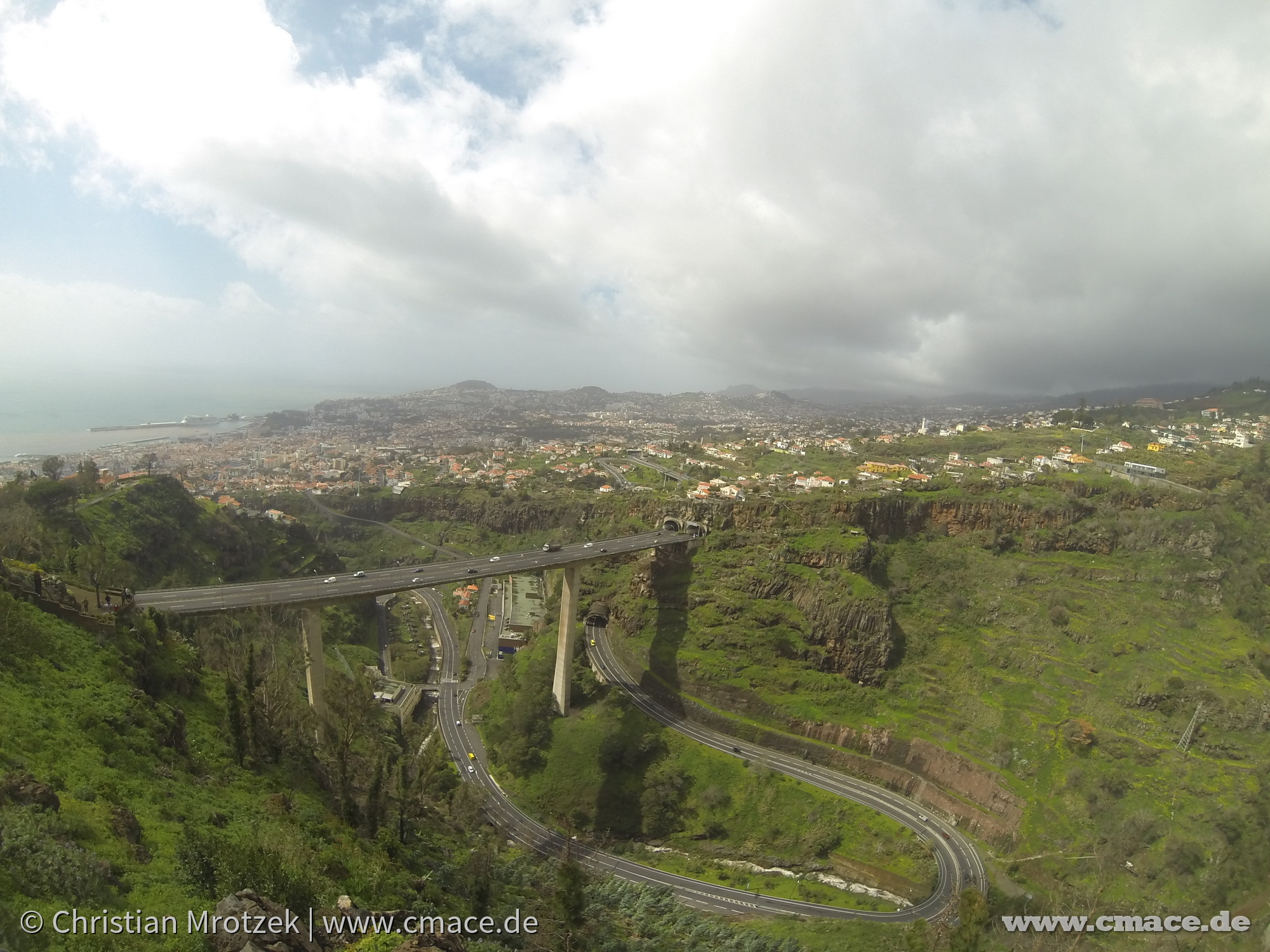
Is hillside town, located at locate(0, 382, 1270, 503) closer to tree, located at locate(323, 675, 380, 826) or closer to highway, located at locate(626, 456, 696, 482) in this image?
highway, located at locate(626, 456, 696, 482)

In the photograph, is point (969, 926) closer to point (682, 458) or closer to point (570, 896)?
point (570, 896)

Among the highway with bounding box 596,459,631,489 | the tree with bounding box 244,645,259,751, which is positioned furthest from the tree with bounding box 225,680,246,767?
the highway with bounding box 596,459,631,489

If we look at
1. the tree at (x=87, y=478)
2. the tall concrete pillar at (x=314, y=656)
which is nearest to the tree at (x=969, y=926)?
the tall concrete pillar at (x=314, y=656)

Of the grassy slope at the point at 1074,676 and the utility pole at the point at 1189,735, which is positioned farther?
the utility pole at the point at 1189,735

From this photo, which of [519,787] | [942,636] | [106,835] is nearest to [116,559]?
[519,787]

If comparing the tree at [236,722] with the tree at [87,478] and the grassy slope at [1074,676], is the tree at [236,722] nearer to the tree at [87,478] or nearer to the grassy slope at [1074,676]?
the grassy slope at [1074,676]

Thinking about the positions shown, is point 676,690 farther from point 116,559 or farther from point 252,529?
point 252,529
